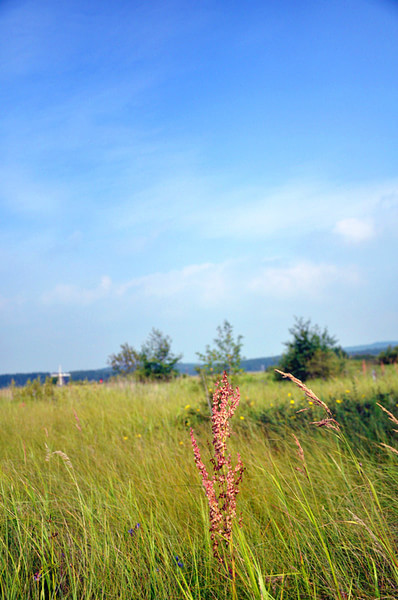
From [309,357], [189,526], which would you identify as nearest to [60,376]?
[309,357]

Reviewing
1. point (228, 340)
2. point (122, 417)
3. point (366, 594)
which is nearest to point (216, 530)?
point (366, 594)

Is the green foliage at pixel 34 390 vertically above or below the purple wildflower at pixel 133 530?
above

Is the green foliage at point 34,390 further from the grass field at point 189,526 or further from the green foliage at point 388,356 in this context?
the green foliage at point 388,356

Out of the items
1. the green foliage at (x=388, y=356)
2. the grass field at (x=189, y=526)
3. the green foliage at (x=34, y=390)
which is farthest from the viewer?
the green foliage at (x=388, y=356)

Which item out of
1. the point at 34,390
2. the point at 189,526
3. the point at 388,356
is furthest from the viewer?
the point at 388,356

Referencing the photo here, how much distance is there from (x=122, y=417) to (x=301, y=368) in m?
8.16

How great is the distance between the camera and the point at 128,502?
3025 millimetres

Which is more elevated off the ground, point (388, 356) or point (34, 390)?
point (34, 390)

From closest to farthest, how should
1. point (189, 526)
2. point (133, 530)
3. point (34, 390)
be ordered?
point (133, 530)
point (189, 526)
point (34, 390)

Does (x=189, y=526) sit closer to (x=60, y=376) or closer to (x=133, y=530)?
(x=133, y=530)

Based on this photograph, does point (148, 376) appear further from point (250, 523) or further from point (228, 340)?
point (250, 523)

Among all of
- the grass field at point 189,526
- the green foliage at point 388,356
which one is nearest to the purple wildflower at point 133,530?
the grass field at point 189,526

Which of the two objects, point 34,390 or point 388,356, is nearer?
point 34,390

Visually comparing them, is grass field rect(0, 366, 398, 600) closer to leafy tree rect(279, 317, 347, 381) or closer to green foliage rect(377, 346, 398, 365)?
leafy tree rect(279, 317, 347, 381)
